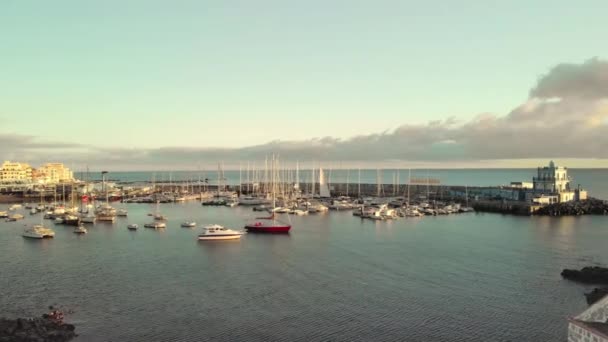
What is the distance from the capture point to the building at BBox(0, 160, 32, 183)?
147725mm

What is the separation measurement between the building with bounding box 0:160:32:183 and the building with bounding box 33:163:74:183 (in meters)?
2.82

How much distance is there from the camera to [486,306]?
2759cm

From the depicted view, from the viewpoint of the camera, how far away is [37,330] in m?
22.4

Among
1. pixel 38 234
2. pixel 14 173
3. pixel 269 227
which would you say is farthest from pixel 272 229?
pixel 14 173

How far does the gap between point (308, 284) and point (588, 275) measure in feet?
60.3

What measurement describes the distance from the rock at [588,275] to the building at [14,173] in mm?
149144

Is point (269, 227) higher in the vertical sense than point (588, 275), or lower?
higher

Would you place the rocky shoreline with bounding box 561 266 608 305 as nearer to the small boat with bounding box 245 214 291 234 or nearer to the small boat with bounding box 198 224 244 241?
the small boat with bounding box 245 214 291 234

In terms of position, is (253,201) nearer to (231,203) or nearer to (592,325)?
(231,203)

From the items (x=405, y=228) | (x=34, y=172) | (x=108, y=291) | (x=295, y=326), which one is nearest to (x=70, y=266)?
(x=108, y=291)

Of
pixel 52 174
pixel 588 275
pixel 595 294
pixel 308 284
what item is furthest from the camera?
pixel 52 174

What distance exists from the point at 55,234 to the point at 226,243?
20407 mm

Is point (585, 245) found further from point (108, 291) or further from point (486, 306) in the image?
point (108, 291)

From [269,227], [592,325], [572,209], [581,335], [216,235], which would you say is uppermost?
[592,325]
